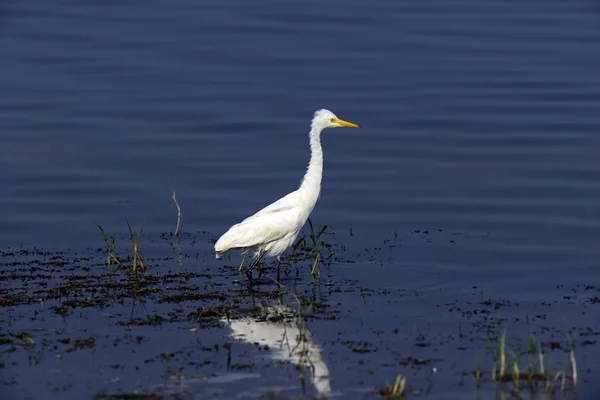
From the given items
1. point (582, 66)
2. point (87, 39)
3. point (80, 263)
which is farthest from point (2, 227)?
point (582, 66)

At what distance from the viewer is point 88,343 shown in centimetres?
938

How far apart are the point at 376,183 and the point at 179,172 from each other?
305 centimetres

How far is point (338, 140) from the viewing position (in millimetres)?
18766

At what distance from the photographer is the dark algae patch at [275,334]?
8.44 meters

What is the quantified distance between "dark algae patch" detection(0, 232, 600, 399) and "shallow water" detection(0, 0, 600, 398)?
66 mm

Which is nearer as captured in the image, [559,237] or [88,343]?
[88,343]

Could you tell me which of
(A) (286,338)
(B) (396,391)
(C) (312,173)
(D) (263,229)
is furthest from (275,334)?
(C) (312,173)

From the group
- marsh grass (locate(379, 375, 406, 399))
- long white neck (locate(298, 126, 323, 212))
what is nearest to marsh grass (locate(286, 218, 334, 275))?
long white neck (locate(298, 126, 323, 212))

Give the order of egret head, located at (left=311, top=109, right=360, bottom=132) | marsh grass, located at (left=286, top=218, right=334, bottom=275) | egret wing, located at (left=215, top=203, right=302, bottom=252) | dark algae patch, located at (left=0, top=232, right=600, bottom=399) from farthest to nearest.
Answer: egret head, located at (left=311, top=109, right=360, bottom=132) < marsh grass, located at (left=286, top=218, right=334, bottom=275) < egret wing, located at (left=215, top=203, right=302, bottom=252) < dark algae patch, located at (left=0, top=232, right=600, bottom=399)

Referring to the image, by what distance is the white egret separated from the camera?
1241 centimetres

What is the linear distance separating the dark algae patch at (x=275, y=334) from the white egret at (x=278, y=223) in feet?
1.05

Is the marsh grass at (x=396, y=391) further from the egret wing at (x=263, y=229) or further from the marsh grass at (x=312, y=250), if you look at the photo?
the egret wing at (x=263, y=229)

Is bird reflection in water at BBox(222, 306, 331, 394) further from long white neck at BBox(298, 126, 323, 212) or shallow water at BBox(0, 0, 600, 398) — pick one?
long white neck at BBox(298, 126, 323, 212)

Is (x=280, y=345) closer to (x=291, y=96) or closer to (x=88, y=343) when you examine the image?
(x=88, y=343)
